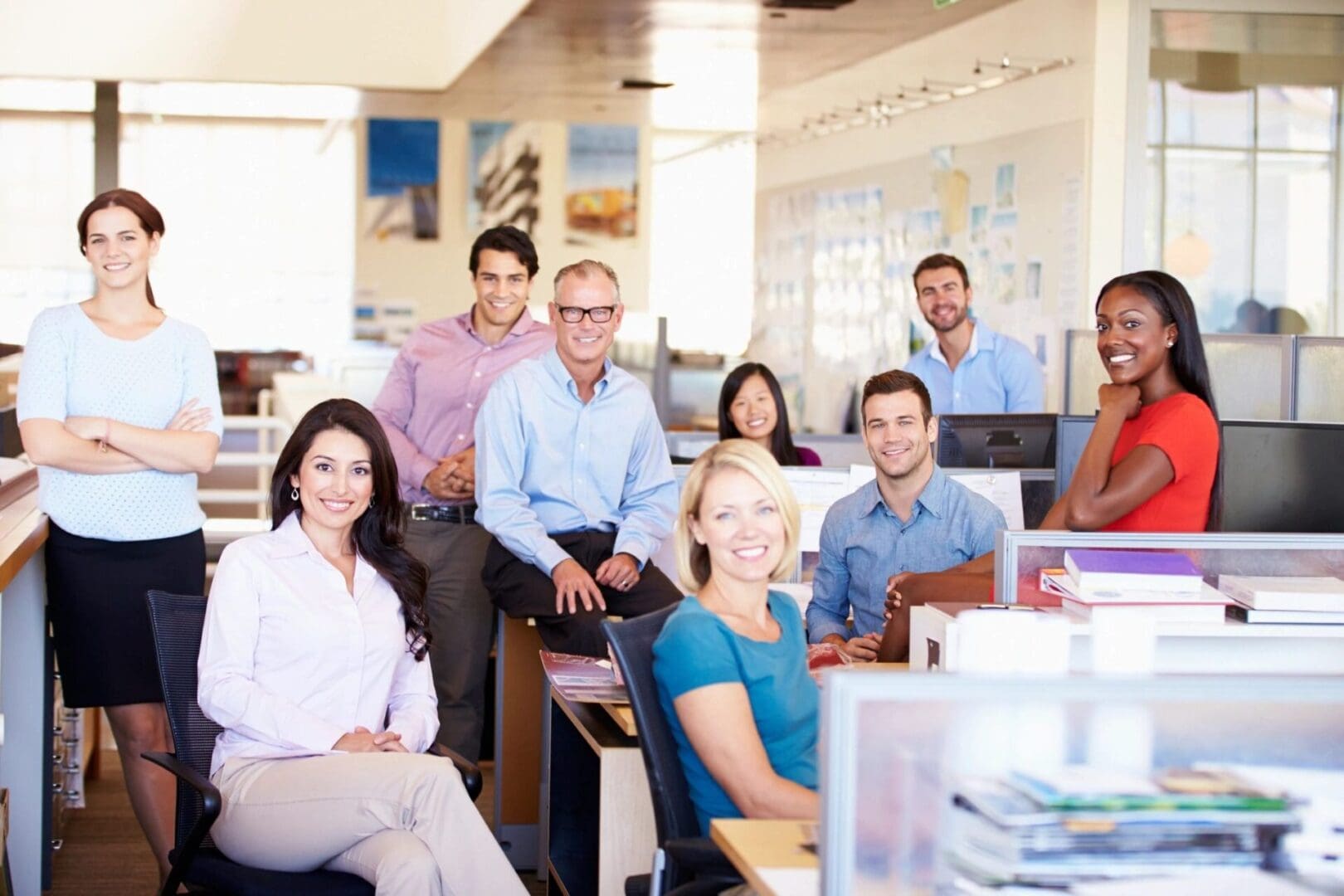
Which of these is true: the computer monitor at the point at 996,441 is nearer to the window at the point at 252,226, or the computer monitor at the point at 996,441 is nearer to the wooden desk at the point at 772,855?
the wooden desk at the point at 772,855

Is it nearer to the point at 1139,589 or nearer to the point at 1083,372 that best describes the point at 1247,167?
the point at 1083,372

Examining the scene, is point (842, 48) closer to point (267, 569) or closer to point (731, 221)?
point (267, 569)

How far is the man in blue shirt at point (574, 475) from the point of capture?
4.30 metres

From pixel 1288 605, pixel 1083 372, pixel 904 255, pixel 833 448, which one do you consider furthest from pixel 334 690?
pixel 904 255

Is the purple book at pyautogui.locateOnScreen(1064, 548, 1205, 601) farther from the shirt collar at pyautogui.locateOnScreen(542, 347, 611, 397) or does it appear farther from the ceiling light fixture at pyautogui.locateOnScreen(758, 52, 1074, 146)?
the ceiling light fixture at pyautogui.locateOnScreen(758, 52, 1074, 146)

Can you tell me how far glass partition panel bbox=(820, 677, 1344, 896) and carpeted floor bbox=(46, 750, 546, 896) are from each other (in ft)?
8.60

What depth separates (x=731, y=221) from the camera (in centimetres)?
1741

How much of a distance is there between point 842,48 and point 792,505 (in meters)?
6.72

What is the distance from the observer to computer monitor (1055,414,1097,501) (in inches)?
178

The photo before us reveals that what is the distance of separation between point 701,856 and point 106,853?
9.41 feet

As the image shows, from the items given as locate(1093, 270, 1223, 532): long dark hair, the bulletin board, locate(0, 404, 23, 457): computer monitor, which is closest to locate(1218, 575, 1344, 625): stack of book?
locate(1093, 270, 1223, 532): long dark hair

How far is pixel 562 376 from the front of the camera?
14.5ft

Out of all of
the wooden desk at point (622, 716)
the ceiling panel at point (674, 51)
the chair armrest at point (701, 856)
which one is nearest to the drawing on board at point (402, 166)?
the ceiling panel at point (674, 51)

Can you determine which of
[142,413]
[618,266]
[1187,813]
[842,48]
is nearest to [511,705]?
[142,413]
